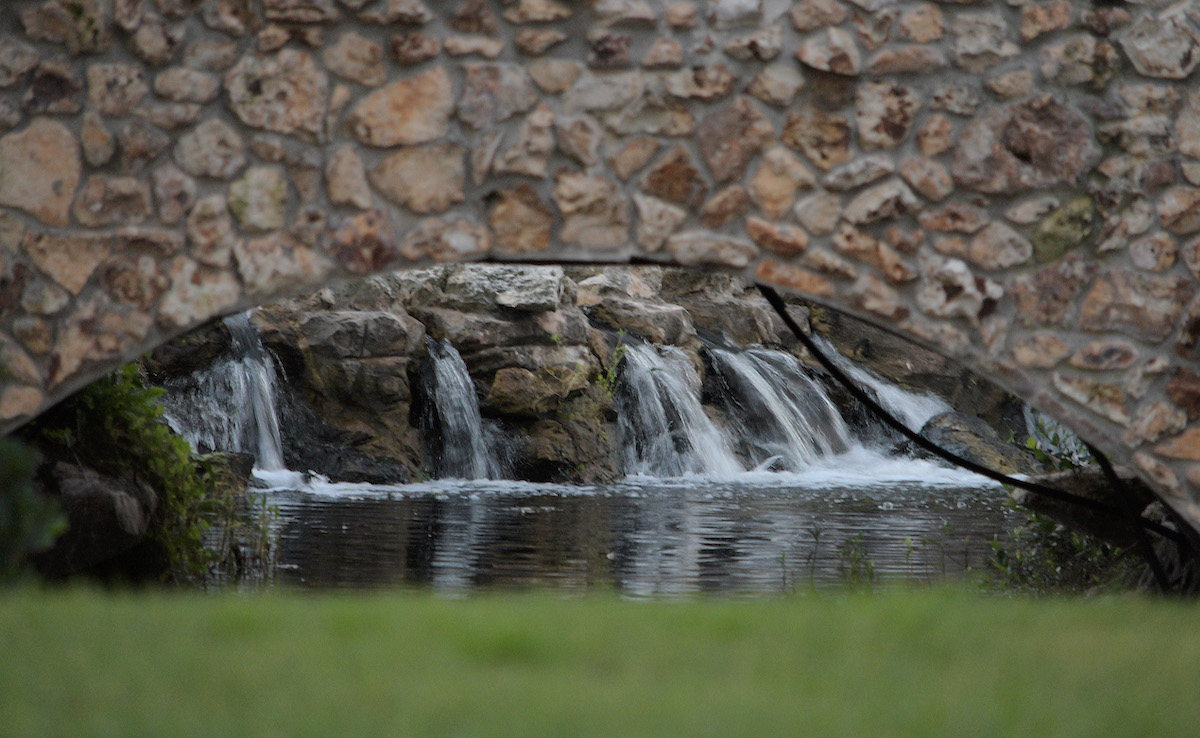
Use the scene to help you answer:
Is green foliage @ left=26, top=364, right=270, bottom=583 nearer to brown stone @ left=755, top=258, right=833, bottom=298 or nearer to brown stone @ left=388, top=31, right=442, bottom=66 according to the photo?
brown stone @ left=388, top=31, right=442, bottom=66

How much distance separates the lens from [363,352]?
13242 mm

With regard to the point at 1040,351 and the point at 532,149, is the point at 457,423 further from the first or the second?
the point at 1040,351

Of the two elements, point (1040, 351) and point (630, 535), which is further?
point (630, 535)

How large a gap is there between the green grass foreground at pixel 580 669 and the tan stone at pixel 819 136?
6.34ft

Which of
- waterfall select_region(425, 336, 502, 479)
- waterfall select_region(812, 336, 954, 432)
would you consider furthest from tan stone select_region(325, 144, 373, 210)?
waterfall select_region(812, 336, 954, 432)

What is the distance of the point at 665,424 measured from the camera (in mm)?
15516

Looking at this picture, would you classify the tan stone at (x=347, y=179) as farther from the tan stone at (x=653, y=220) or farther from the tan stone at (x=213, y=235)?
the tan stone at (x=653, y=220)

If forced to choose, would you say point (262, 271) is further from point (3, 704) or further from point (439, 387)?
point (439, 387)

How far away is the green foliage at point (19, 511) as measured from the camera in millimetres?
3184

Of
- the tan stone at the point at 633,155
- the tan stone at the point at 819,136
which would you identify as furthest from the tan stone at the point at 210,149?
the tan stone at the point at 819,136

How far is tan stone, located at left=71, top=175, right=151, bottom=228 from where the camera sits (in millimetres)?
4426

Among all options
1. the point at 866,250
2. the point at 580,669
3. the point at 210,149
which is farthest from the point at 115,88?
the point at 580,669

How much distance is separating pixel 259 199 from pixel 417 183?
0.61m

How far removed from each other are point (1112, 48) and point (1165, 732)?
10.4ft
